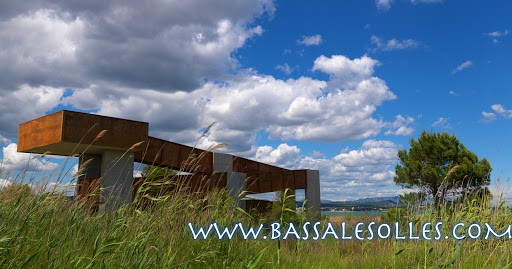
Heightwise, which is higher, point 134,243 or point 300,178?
point 300,178

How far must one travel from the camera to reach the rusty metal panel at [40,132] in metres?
13.3

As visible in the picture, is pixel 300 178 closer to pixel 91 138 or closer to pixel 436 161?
pixel 436 161

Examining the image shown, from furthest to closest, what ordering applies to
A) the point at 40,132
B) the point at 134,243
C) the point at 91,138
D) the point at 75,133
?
the point at 40,132 < the point at 91,138 < the point at 75,133 < the point at 134,243

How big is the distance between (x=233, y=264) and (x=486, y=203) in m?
4.63

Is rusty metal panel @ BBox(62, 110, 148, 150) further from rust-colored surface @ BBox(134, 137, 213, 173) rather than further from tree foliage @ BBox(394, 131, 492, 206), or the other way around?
tree foliage @ BBox(394, 131, 492, 206)

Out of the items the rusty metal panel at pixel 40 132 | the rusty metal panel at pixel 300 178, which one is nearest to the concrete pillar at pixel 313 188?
the rusty metal panel at pixel 300 178

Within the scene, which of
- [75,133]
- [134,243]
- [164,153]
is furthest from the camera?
[164,153]

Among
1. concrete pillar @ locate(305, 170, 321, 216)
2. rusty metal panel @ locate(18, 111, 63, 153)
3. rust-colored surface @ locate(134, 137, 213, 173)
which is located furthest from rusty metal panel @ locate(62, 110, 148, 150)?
concrete pillar @ locate(305, 170, 321, 216)

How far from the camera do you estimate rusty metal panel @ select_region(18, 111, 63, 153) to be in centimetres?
1326

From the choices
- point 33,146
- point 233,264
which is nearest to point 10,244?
point 233,264

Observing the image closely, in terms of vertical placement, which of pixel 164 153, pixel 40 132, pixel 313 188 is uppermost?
pixel 40 132

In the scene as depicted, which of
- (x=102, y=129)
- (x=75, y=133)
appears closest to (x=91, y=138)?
(x=102, y=129)

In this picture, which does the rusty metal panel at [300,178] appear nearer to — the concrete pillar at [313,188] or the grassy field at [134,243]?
the concrete pillar at [313,188]

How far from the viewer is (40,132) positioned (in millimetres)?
14164
